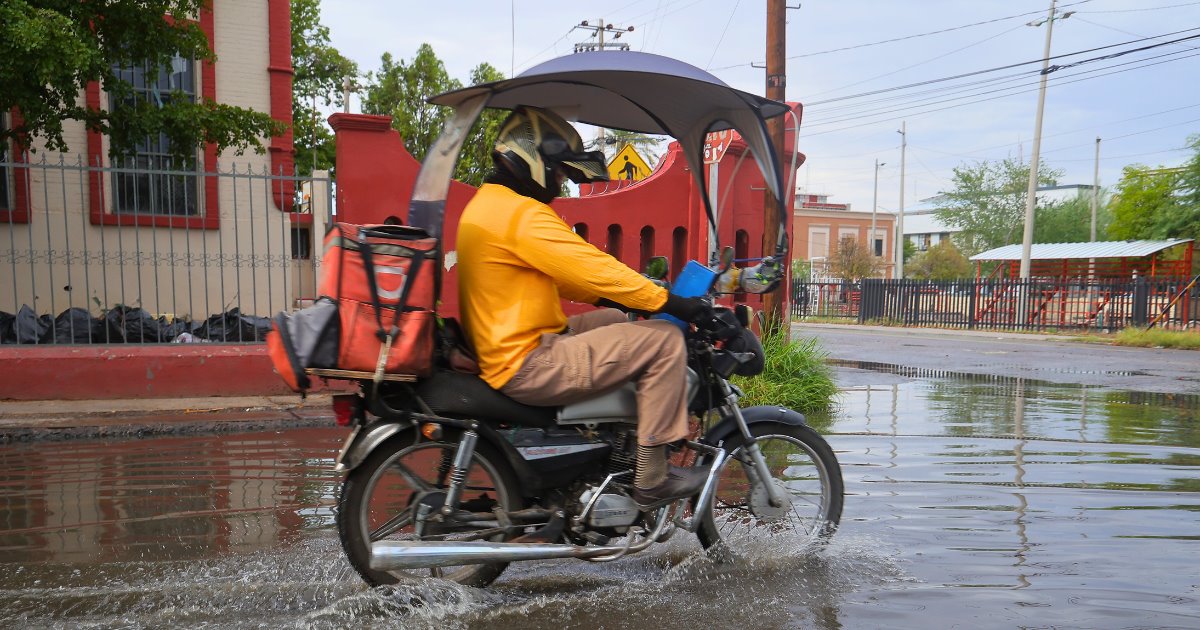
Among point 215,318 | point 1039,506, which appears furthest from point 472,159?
point 1039,506

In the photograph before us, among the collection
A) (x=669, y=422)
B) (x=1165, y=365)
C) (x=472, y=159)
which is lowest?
→ (x=1165, y=365)

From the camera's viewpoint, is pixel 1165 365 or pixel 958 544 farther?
pixel 1165 365

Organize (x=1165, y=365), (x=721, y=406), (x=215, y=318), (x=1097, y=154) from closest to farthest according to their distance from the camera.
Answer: (x=721, y=406)
(x=215, y=318)
(x=1165, y=365)
(x=1097, y=154)

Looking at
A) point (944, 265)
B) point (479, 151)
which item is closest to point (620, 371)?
point (479, 151)

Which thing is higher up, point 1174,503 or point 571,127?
point 571,127

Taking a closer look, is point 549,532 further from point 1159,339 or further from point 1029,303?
point 1029,303

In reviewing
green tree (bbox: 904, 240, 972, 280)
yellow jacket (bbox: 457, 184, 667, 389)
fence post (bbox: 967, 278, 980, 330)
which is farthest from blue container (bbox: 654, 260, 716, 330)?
green tree (bbox: 904, 240, 972, 280)

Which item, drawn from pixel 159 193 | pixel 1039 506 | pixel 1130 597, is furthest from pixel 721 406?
pixel 159 193

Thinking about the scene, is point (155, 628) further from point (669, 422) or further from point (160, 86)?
point (160, 86)

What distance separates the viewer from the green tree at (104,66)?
8273mm

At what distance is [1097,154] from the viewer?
63656 millimetres

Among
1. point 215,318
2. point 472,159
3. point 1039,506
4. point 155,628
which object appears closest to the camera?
point 155,628

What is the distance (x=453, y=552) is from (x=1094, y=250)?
33.1m

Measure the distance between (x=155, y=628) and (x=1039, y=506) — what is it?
4.70 metres
